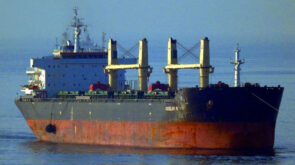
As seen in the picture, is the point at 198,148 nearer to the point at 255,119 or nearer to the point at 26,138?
the point at 255,119

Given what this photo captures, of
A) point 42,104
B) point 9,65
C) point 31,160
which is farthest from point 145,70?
point 9,65

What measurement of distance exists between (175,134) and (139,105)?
2.90m

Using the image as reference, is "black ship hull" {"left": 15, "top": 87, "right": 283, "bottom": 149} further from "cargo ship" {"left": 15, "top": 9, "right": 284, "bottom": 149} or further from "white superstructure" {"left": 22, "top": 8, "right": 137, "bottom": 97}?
"white superstructure" {"left": 22, "top": 8, "right": 137, "bottom": 97}

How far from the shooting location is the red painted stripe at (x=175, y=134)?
→ 49156mm

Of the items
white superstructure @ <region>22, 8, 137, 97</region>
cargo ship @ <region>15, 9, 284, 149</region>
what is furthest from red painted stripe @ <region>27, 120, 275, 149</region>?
white superstructure @ <region>22, 8, 137, 97</region>

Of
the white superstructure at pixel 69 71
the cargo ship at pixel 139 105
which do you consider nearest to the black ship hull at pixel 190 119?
the cargo ship at pixel 139 105

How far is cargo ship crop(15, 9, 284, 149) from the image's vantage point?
161ft

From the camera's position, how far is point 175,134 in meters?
50.2

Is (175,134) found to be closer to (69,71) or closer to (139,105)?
(139,105)

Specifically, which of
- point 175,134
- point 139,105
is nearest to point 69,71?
point 139,105

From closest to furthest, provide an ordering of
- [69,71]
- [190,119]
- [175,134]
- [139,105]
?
[190,119] < [175,134] < [139,105] < [69,71]

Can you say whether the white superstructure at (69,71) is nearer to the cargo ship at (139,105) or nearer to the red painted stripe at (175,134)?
the cargo ship at (139,105)

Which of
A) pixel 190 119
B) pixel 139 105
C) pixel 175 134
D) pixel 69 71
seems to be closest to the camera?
pixel 190 119

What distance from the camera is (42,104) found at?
2253 inches
